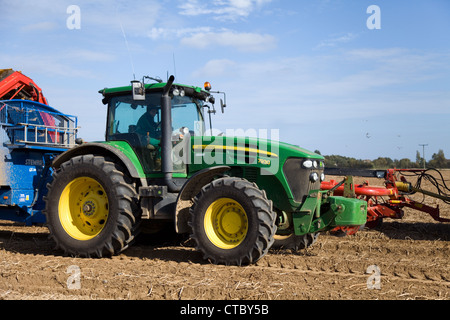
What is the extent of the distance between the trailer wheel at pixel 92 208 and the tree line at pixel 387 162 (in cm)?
2296

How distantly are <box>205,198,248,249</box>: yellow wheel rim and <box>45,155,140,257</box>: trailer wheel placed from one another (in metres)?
1.20

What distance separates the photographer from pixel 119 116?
23.3ft

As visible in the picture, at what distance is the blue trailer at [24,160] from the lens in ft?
26.5

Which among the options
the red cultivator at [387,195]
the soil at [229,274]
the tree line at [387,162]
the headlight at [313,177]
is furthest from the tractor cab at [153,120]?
the tree line at [387,162]

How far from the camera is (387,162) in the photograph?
38438mm

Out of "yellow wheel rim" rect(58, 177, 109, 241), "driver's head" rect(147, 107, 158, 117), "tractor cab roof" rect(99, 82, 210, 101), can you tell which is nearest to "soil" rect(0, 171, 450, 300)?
"yellow wheel rim" rect(58, 177, 109, 241)

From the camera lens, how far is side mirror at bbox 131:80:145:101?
623 centimetres

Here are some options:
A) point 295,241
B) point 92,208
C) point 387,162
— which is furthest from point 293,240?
point 387,162

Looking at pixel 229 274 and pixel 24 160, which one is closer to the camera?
pixel 229 274

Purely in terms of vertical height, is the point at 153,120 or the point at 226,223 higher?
the point at 153,120

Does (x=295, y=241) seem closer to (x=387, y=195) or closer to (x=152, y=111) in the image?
(x=387, y=195)

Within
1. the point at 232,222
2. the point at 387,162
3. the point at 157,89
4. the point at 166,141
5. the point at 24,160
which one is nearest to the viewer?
the point at 232,222

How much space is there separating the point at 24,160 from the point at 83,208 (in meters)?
2.30
